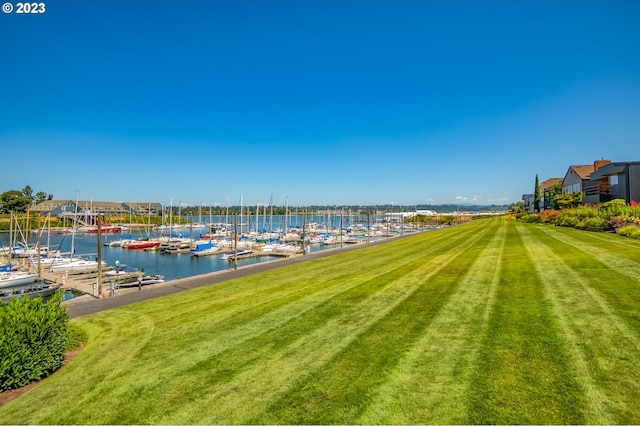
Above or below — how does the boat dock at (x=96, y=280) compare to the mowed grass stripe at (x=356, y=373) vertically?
below

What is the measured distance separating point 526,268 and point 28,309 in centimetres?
1443

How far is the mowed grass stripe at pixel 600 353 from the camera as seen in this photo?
4.10 metres

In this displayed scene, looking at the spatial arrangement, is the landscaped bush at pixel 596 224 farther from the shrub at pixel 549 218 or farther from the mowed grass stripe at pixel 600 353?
the mowed grass stripe at pixel 600 353

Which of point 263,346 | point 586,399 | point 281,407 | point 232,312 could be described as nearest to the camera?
point 586,399

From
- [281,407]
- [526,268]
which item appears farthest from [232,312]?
[526,268]

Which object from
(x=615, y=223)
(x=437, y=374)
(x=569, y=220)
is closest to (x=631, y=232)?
(x=615, y=223)

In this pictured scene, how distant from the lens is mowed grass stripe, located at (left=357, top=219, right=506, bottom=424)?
432cm

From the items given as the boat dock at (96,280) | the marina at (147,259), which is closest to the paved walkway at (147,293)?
the boat dock at (96,280)

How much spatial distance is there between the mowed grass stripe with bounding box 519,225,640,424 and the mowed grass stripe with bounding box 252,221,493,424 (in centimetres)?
258

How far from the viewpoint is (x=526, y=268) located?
1240 cm

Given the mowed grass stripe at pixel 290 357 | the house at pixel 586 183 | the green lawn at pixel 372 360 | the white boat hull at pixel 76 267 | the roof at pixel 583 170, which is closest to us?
the green lawn at pixel 372 360

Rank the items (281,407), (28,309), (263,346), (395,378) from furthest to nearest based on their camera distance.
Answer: (263,346), (28,309), (395,378), (281,407)

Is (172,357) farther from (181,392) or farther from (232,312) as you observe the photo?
(232,312)

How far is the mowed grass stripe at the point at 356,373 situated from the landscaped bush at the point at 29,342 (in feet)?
14.6
